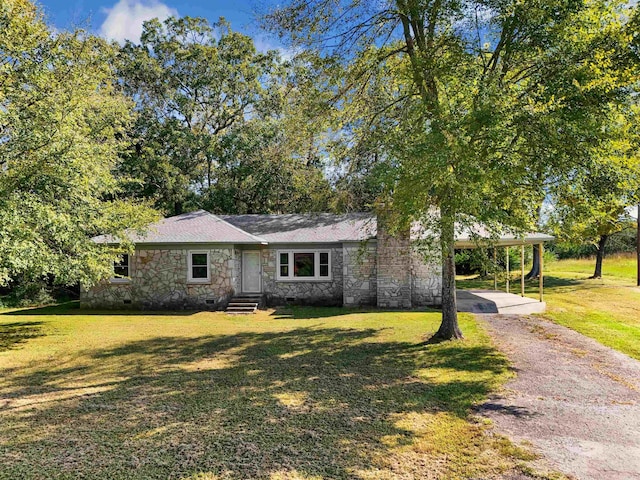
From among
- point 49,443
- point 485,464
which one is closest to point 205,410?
point 49,443

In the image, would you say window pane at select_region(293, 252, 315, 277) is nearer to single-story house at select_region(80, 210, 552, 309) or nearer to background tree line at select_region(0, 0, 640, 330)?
single-story house at select_region(80, 210, 552, 309)

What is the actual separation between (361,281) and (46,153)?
10.9 m

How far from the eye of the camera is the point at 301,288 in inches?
671

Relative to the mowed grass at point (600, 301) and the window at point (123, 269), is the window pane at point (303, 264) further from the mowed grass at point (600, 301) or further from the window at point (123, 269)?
the mowed grass at point (600, 301)

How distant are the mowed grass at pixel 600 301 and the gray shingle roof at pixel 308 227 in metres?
7.33

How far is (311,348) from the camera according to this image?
9.80 meters

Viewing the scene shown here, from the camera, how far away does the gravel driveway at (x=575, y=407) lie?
Result: 434 centimetres

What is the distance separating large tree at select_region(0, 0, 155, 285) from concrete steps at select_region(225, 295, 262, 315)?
5489 millimetres

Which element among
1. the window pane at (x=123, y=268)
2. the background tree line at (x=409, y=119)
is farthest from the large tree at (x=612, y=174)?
the window pane at (x=123, y=268)

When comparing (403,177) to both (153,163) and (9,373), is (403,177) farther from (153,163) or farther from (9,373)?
(153,163)

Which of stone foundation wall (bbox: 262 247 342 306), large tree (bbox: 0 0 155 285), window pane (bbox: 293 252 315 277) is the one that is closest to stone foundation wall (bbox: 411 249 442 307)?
stone foundation wall (bbox: 262 247 342 306)

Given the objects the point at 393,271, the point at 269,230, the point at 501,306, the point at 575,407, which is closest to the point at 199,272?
the point at 269,230

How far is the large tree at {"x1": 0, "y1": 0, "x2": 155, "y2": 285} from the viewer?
873 centimetres

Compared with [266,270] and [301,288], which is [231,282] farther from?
[301,288]
